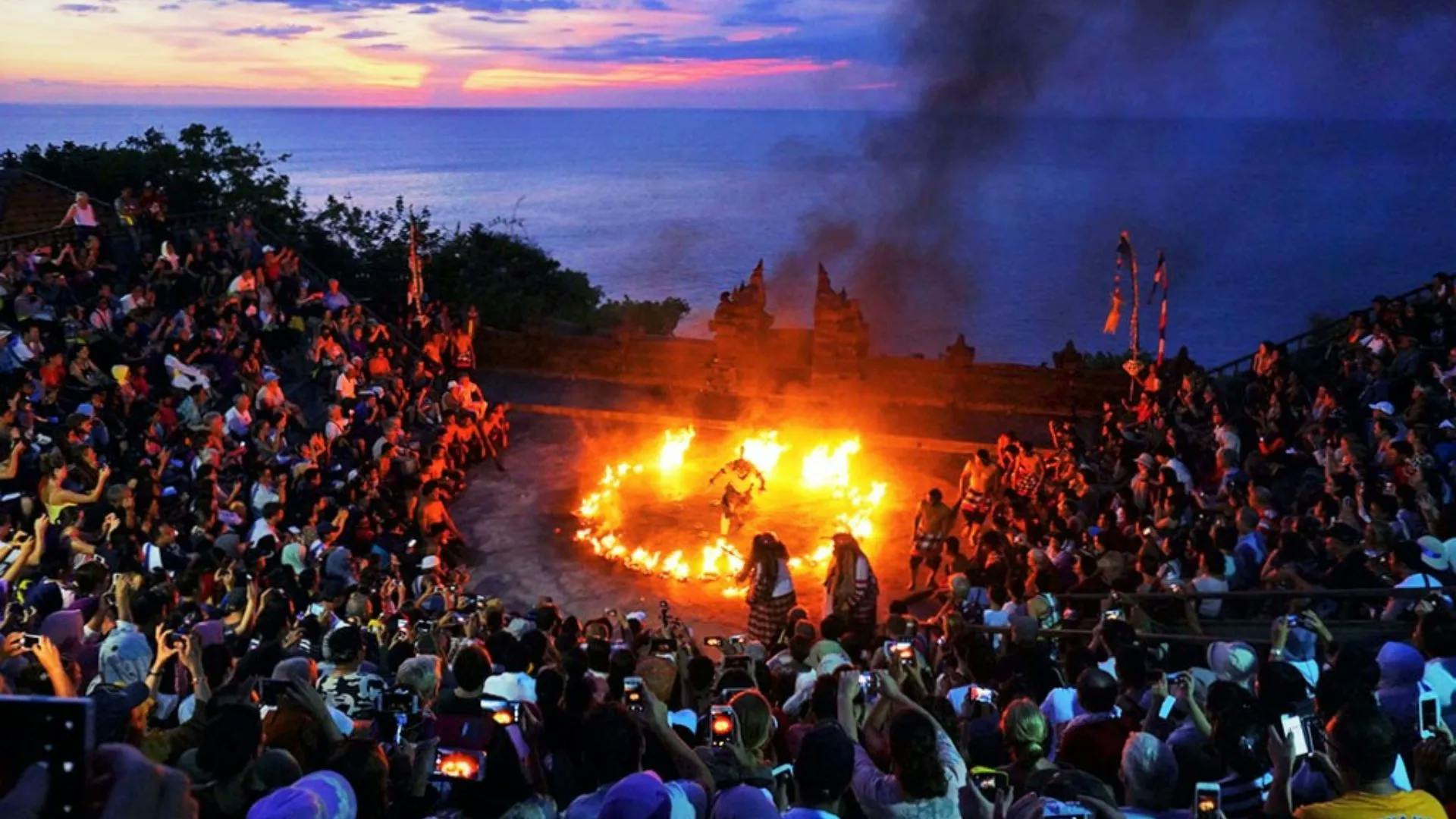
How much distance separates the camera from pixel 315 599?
11.4 m

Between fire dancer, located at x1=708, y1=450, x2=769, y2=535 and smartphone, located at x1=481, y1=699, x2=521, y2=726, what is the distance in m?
10.0

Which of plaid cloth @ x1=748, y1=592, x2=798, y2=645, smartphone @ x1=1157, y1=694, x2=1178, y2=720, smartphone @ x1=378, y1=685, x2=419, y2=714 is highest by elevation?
smartphone @ x1=1157, y1=694, x2=1178, y2=720

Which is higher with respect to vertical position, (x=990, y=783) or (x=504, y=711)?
(x=990, y=783)

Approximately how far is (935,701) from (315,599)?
678 centimetres

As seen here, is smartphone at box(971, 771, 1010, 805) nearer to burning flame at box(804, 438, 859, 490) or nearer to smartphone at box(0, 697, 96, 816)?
smartphone at box(0, 697, 96, 816)

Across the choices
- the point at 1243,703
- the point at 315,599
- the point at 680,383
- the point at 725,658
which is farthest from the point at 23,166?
the point at 1243,703

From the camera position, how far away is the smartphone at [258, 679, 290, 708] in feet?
20.3

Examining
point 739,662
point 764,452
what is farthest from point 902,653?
A: point 764,452

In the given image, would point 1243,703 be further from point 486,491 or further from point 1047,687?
point 486,491

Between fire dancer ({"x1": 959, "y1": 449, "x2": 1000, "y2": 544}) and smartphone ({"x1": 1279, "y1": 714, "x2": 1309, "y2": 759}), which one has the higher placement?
smartphone ({"x1": 1279, "y1": 714, "x2": 1309, "y2": 759})

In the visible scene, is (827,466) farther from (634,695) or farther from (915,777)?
(915,777)

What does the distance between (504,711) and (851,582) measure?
6.86 meters

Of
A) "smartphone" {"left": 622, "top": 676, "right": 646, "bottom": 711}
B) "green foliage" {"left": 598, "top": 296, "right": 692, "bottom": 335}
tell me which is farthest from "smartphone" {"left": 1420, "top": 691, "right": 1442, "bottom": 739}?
"green foliage" {"left": 598, "top": 296, "right": 692, "bottom": 335}

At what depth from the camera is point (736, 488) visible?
17.8m
